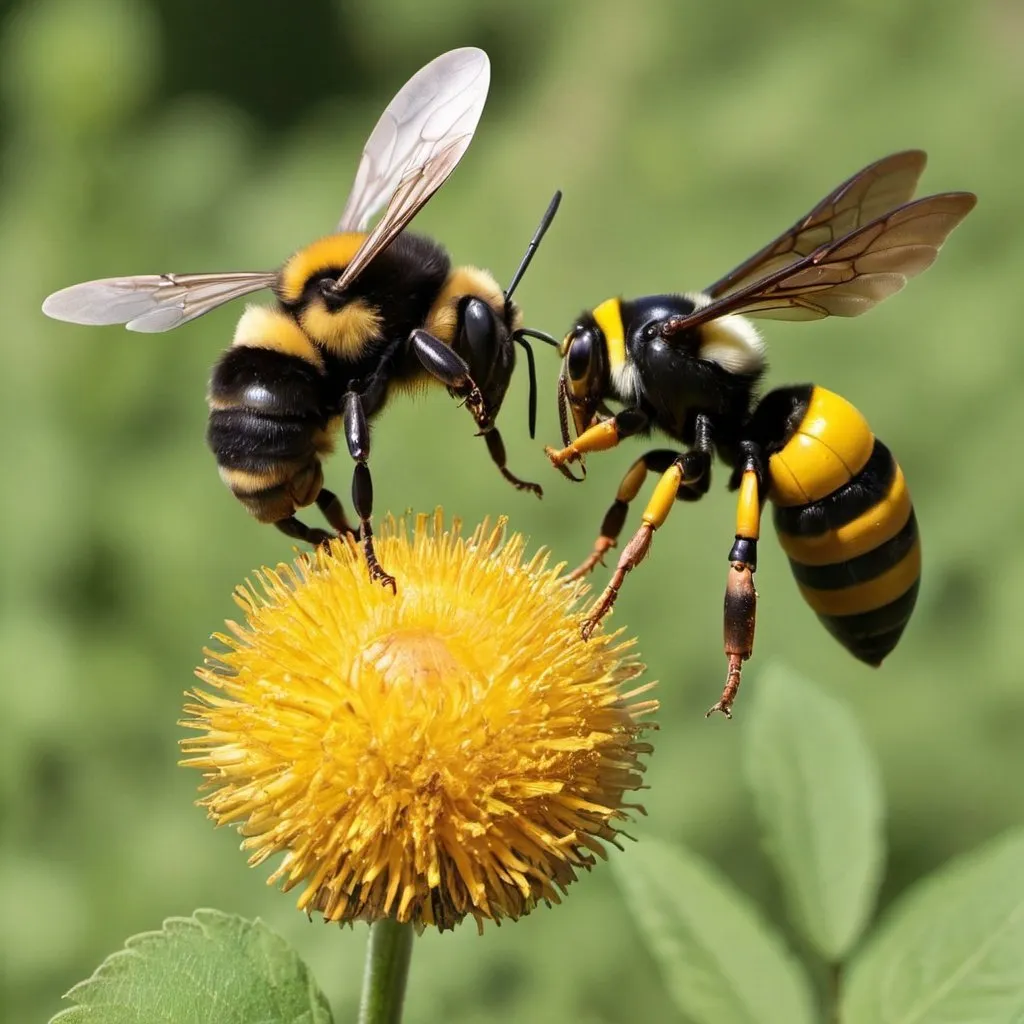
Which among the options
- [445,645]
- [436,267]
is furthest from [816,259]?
[445,645]

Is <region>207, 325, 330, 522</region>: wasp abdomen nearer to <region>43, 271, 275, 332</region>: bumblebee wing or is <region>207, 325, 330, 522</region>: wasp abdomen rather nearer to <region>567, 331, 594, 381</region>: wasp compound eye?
<region>43, 271, 275, 332</region>: bumblebee wing

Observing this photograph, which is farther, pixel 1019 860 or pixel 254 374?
pixel 254 374

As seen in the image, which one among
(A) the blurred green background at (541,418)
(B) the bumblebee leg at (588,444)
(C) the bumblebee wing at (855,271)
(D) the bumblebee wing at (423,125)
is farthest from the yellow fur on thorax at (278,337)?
(A) the blurred green background at (541,418)

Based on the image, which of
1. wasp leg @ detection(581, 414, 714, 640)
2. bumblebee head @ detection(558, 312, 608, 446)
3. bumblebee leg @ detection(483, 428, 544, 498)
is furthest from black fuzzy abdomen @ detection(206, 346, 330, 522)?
wasp leg @ detection(581, 414, 714, 640)

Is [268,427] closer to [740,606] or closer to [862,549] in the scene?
[740,606]

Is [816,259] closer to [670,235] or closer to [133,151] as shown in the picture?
[670,235]

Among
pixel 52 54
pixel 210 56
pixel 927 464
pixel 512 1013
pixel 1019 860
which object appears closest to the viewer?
pixel 1019 860
